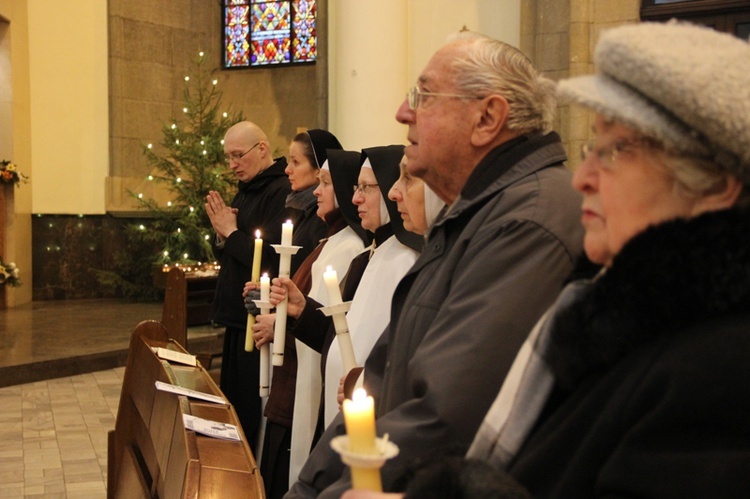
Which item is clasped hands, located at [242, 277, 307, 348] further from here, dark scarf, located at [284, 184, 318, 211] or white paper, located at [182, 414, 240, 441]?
dark scarf, located at [284, 184, 318, 211]

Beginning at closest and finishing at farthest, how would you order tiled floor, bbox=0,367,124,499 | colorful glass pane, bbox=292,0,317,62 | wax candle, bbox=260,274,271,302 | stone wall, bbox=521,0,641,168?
wax candle, bbox=260,274,271,302 < tiled floor, bbox=0,367,124,499 < stone wall, bbox=521,0,641,168 < colorful glass pane, bbox=292,0,317,62

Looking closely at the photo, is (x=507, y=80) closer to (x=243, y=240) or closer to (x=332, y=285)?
(x=332, y=285)

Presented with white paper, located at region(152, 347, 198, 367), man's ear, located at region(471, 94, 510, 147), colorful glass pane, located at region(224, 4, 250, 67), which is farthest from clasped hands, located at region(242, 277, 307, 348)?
colorful glass pane, located at region(224, 4, 250, 67)

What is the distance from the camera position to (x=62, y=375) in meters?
8.71

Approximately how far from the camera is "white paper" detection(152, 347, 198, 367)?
13.0 ft

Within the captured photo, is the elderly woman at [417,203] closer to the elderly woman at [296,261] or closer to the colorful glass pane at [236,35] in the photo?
the elderly woman at [296,261]

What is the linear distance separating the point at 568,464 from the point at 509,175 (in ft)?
3.20

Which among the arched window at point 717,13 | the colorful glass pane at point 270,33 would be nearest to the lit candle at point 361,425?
the arched window at point 717,13

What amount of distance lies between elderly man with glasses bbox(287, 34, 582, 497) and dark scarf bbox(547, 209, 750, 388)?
1.18ft

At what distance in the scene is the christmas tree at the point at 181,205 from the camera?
1222 cm

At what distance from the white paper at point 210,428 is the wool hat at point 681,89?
178cm

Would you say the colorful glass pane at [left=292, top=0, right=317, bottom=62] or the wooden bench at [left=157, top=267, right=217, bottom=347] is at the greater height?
the colorful glass pane at [left=292, top=0, right=317, bottom=62]

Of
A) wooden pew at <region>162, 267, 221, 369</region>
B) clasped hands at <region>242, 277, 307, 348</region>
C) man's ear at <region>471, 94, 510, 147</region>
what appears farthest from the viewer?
wooden pew at <region>162, 267, 221, 369</region>

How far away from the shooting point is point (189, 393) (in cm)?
325
